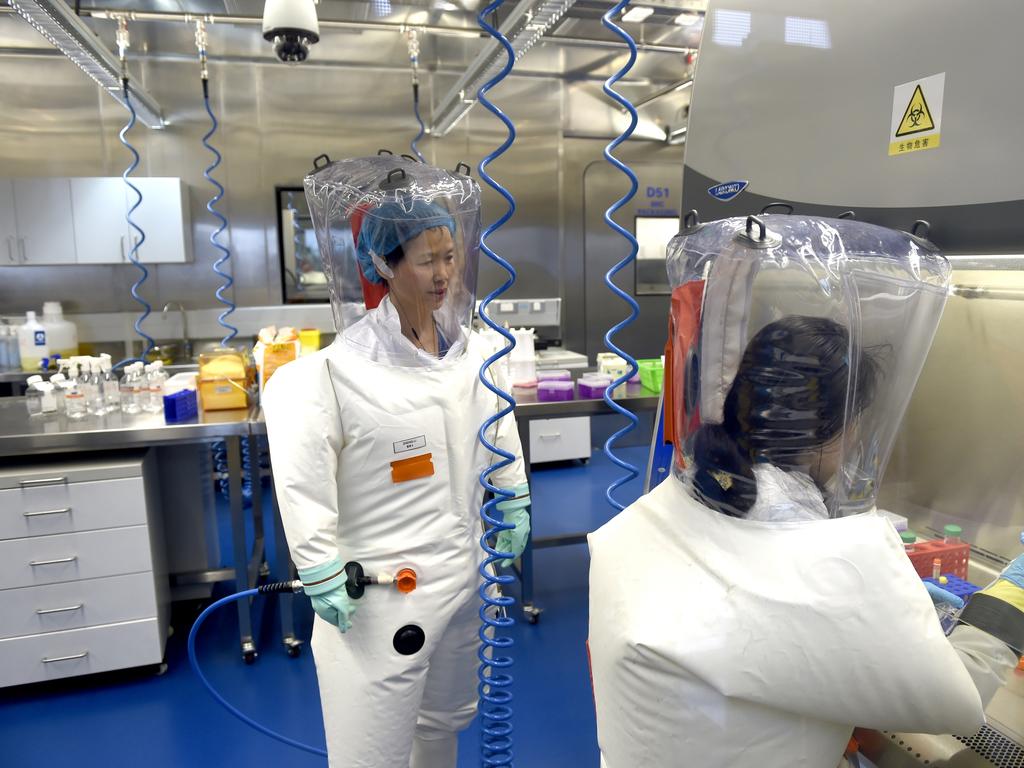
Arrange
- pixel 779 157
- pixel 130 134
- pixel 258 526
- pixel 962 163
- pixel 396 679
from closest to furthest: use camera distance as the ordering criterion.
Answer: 1. pixel 962 163
2. pixel 779 157
3. pixel 396 679
4. pixel 258 526
5. pixel 130 134

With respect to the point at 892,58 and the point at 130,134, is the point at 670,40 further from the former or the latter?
the point at 892,58

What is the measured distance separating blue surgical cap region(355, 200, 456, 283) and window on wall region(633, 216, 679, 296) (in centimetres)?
455

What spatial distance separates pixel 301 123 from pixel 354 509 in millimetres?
4381

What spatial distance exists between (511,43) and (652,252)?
3.20 m

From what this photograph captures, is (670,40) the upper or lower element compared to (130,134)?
upper

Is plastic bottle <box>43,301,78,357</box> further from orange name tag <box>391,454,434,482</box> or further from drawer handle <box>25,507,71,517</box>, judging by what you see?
orange name tag <box>391,454,434,482</box>

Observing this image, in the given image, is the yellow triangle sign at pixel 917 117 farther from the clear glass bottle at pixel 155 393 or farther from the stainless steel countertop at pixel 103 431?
the clear glass bottle at pixel 155 393

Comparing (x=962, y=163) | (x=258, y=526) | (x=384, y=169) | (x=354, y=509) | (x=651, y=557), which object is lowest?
(x=258, y=526)

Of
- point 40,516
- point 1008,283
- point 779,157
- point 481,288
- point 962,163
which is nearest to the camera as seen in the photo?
point 962,163

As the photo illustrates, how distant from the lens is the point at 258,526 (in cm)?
333

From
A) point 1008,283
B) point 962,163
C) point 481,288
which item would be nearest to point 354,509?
point 962,163

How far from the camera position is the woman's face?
1528 millimetres

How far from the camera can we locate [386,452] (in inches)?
62.1

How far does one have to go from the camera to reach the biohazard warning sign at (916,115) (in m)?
0.97
